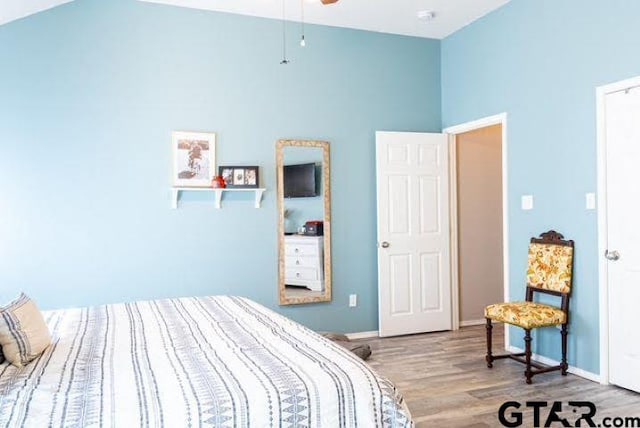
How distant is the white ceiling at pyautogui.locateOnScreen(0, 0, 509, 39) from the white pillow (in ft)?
8.80

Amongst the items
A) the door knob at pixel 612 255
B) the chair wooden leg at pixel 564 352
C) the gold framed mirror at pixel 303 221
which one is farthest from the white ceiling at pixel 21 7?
the chair wooden leg at pixel 564 352

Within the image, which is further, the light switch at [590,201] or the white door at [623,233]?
the light switch at [590,201]

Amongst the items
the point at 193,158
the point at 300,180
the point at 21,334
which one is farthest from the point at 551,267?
the point at 21,334

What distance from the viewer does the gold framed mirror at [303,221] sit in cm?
451

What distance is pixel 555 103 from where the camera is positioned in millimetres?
3756

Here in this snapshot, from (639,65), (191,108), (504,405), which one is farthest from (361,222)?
(639,65)

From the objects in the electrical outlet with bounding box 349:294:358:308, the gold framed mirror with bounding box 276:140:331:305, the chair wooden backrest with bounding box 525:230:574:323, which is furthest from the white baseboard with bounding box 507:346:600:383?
the gold framed mirror with bounding box 276:140:331:305

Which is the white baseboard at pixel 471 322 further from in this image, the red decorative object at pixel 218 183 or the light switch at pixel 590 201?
the red decorative object at pixel 218 183

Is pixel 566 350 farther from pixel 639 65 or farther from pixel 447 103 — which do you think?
pixel 447 103

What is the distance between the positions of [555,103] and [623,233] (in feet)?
3.63

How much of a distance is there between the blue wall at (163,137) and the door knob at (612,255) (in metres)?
2.05

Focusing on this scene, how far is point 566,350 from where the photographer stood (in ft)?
11.9

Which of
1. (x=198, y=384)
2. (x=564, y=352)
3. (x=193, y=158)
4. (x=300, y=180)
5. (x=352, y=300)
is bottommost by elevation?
(x=564, y=352)

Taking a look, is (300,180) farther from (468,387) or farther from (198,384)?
(198,384)
